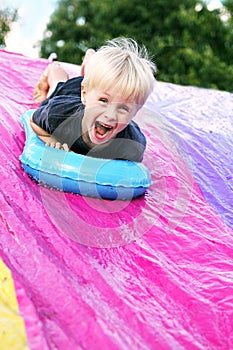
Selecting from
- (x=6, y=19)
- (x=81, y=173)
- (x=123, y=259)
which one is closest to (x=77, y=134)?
(x=81, y=173)

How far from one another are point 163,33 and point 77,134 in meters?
8.28

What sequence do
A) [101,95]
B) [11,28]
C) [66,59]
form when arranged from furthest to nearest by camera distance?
[66,59] → [11,28] → [101,95]

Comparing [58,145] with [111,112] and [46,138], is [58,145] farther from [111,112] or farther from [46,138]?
[111,112]

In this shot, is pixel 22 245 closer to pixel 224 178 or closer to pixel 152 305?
pixel 152 305

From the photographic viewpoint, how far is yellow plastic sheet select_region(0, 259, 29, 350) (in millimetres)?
1121

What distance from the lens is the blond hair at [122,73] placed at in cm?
179

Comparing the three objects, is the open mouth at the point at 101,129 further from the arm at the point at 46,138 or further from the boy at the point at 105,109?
the arm at the point at 46,138

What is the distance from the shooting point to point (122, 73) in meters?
1.79

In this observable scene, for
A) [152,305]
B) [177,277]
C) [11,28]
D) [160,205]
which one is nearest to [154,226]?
[160,205]

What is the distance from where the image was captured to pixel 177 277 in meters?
1.58

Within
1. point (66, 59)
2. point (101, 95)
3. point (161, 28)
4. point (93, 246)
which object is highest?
point (101, 95)

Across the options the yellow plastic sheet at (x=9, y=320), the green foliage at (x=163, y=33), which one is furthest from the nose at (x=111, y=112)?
the green foliage at (x=163, y=33)

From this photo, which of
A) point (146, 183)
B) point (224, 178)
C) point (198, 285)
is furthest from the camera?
point (224, 178)

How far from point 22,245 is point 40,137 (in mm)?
598
